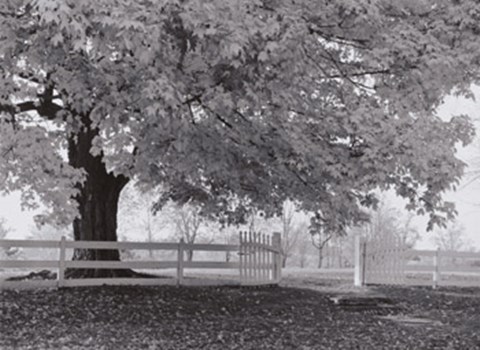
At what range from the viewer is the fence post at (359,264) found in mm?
22656

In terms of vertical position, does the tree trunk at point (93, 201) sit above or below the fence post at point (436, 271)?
above

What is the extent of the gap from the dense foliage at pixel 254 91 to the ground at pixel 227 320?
2.12 m

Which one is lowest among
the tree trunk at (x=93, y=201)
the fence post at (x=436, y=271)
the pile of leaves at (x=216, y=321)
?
the pile of leaves at (x=216, y=321)

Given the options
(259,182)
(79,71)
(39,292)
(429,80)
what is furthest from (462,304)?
(79,71)

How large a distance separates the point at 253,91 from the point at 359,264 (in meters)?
A: 13.6

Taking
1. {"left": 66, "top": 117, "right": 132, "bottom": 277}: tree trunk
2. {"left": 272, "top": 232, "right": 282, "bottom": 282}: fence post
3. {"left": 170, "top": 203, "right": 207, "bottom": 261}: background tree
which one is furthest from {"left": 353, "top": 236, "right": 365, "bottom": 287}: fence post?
{"left": 170, "top": 203, "right": 207, "bottom": 261}: background tree

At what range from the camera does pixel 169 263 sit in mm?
19656

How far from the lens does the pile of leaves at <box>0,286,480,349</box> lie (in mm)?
10336

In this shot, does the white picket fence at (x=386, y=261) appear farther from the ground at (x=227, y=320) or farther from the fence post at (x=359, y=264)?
the ground at (x=227, y=320)

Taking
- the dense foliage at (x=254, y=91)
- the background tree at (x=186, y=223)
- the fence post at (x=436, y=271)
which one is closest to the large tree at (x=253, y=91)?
the dense foliage at (x=254, y=91)

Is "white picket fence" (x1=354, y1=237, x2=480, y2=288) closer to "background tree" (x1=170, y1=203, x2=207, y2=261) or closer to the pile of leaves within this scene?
the pile of leaves

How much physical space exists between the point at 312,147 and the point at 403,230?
4901cm

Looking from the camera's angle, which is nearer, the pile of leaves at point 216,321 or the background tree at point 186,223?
the pile of leaves at point 216,321

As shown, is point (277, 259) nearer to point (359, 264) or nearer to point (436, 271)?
point (359, 264)
